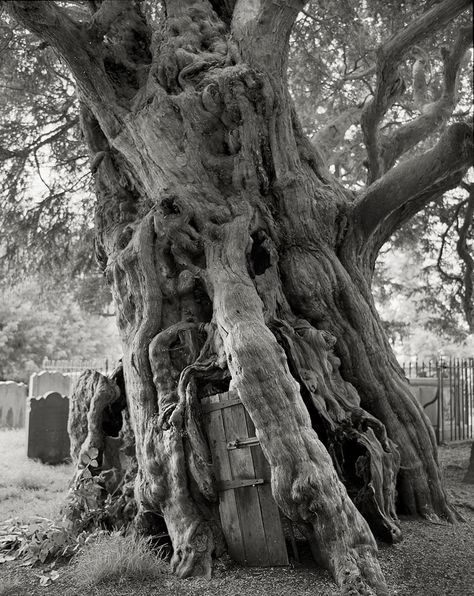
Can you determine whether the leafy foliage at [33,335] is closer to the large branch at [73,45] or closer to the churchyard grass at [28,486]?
the churchyard grass at [28,486]

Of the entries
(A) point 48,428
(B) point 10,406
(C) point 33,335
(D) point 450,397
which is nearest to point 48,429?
(A) point 48,428

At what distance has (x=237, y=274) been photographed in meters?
6.07

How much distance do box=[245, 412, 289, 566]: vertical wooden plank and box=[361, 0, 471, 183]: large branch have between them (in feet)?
16.5

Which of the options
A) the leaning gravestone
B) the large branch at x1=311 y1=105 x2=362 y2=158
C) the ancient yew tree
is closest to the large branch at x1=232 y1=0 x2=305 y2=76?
the ancient yew tree

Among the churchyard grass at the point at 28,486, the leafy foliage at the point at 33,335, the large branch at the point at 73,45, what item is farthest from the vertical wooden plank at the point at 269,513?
the leafy foliage at the point at 33,335

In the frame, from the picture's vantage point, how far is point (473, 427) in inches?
643

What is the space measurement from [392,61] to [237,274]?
381cm

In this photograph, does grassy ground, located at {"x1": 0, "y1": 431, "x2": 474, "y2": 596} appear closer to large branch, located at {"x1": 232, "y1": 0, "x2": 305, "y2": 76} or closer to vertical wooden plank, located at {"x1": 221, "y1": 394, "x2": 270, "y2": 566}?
vertical wooden plank, located at {"x1": 221, "y1": 394, "x2": 270, "y2": 566}

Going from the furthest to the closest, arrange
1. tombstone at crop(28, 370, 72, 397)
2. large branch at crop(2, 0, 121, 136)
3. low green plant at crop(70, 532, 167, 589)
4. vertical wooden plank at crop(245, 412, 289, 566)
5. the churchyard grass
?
tombstone at crop(28, 370, 72, 397) < the churchyard grass < large branch at crop(2, 0, 121, 136) < vertical wooden plank at crop(245, 412, 289, 566) < low green plant at crop(70, 532, 167, 589)

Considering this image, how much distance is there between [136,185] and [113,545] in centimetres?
419

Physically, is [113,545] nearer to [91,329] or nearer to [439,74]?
[439,74]

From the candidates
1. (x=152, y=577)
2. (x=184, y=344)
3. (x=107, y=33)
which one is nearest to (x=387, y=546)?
(x=152, y=577)

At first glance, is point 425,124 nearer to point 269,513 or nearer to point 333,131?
point 333,131

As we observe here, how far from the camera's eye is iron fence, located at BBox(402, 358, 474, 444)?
14.4m
